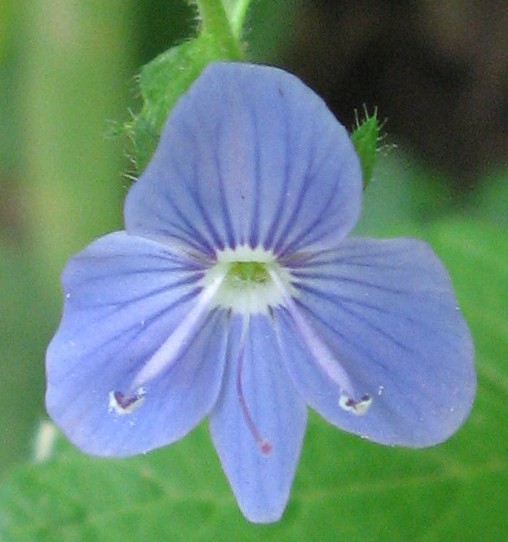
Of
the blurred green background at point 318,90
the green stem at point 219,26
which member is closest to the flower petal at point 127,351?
the green stem at point 219,26

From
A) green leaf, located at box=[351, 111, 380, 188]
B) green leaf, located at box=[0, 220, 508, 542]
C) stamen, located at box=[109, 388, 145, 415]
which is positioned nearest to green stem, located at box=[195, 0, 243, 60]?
green leaf, located at box=[351, 111, 380, 188]

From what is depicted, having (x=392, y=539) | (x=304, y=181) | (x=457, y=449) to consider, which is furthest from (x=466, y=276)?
(x=304, y=181)

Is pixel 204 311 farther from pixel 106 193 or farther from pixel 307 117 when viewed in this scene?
pixel 106 193

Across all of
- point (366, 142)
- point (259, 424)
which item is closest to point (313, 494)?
point (259, 424)

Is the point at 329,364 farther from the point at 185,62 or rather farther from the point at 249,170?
the point at 185,62

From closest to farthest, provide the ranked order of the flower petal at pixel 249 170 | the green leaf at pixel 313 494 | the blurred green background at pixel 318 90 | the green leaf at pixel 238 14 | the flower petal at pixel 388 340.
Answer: the flower petal at pixel 249 170, the flower petal at pixel 388 340, the green leaf at pixel 238 14, the green leaf at pixel 313 494, the blurred green background at pixel 318 90

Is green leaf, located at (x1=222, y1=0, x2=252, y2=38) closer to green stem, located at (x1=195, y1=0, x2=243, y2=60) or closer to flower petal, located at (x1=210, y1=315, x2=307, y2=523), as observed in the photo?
green stem, located at (x1=195, y1=0, x2=243, y2=60)

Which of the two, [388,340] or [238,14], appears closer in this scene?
[388,340]

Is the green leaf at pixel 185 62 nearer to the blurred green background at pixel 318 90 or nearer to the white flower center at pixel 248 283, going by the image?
the white flower center at pixel 248 283
